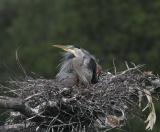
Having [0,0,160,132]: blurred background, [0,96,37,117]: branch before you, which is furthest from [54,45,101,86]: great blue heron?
[0,0,160,132]: blurred background

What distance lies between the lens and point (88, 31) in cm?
4291

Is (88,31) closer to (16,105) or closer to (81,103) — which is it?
(81,103)

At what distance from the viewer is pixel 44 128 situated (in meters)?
11.5

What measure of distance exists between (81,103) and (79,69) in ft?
5.01

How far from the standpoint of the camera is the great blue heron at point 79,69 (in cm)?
1262

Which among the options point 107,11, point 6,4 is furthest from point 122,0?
point 6,4

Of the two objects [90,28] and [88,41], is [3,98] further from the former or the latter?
[90,28]

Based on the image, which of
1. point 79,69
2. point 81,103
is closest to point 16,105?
point 81,103

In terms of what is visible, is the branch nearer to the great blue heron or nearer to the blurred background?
the great blue heron

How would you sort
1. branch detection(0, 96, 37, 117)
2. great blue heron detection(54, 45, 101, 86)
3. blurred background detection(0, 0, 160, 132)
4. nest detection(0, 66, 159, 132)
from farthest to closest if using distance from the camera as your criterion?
blurred background detection(0, 0, 160, 132)
great blue heron detection(54, 45, 101, 86)
nest detection(0, 66, 159, 132)
branch detection(0, 96, 37, 117)

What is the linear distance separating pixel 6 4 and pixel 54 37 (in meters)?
9.53

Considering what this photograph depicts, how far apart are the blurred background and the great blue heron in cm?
2459

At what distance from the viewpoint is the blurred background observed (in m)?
39.8

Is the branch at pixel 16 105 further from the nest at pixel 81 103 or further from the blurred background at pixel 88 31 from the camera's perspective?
the blurred background at pixel 88 31
